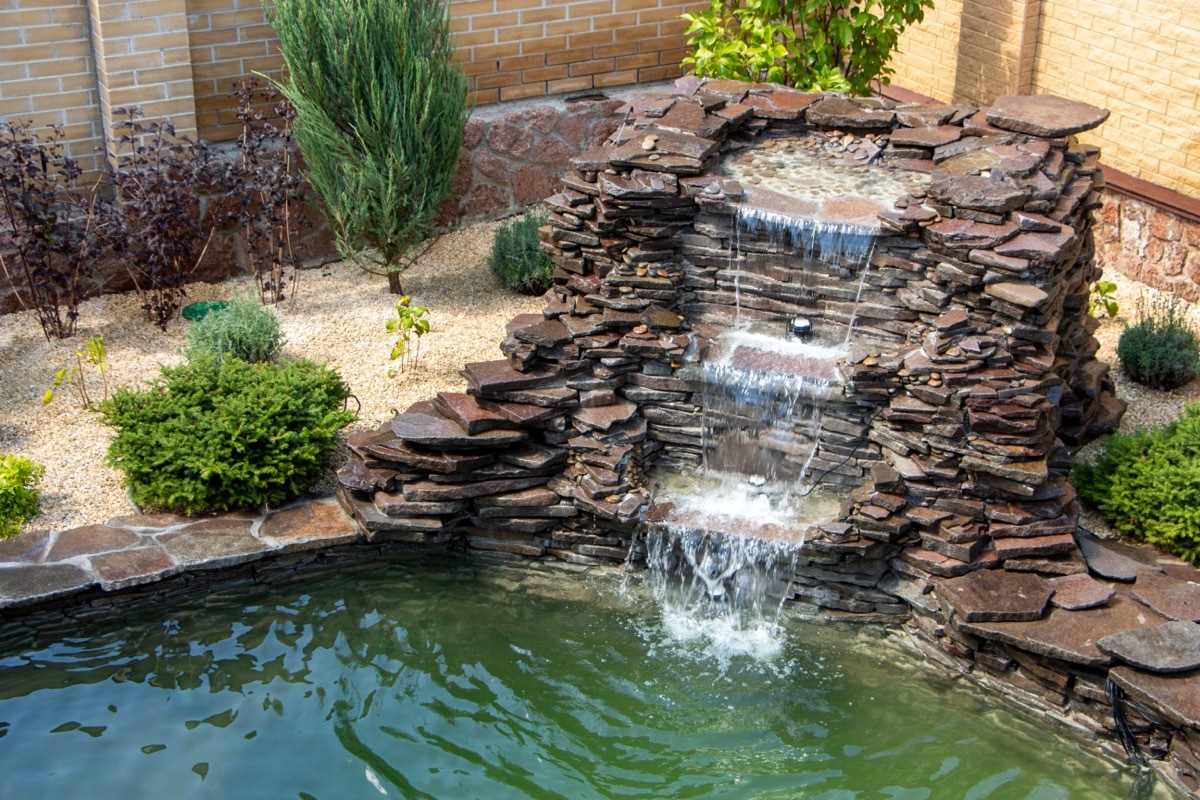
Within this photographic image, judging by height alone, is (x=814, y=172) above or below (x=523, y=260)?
above

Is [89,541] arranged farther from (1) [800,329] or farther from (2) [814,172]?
(2) [814,172]

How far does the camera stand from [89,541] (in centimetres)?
705

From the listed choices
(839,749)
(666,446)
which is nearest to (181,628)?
(666,446)

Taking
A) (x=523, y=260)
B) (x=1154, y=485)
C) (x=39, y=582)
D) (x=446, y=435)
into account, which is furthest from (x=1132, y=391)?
(x=39, y=582)

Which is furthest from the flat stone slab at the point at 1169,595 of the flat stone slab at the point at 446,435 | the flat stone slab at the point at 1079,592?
the flat stone slab at the point at 446,435

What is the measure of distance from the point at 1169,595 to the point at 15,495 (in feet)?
21.1

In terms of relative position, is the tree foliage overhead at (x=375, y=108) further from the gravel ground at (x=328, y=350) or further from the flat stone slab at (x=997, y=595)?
the flat stone slab at (x=997, y=595)

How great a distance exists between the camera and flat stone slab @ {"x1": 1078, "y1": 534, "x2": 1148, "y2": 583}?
6.79m

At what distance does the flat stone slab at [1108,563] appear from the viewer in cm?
679

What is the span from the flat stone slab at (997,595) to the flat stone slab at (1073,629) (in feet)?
0.15

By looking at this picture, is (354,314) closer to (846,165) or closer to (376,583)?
(376,583)

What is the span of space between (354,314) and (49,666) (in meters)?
3.76

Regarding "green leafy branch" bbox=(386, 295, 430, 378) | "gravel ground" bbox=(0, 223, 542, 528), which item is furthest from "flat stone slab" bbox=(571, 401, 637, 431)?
"green leafy branch" bbox=(386, 295, 430, 378)

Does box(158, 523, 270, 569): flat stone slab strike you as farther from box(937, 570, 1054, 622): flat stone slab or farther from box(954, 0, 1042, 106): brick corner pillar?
box(954, 0, 1042, 106): brick corner pillar
